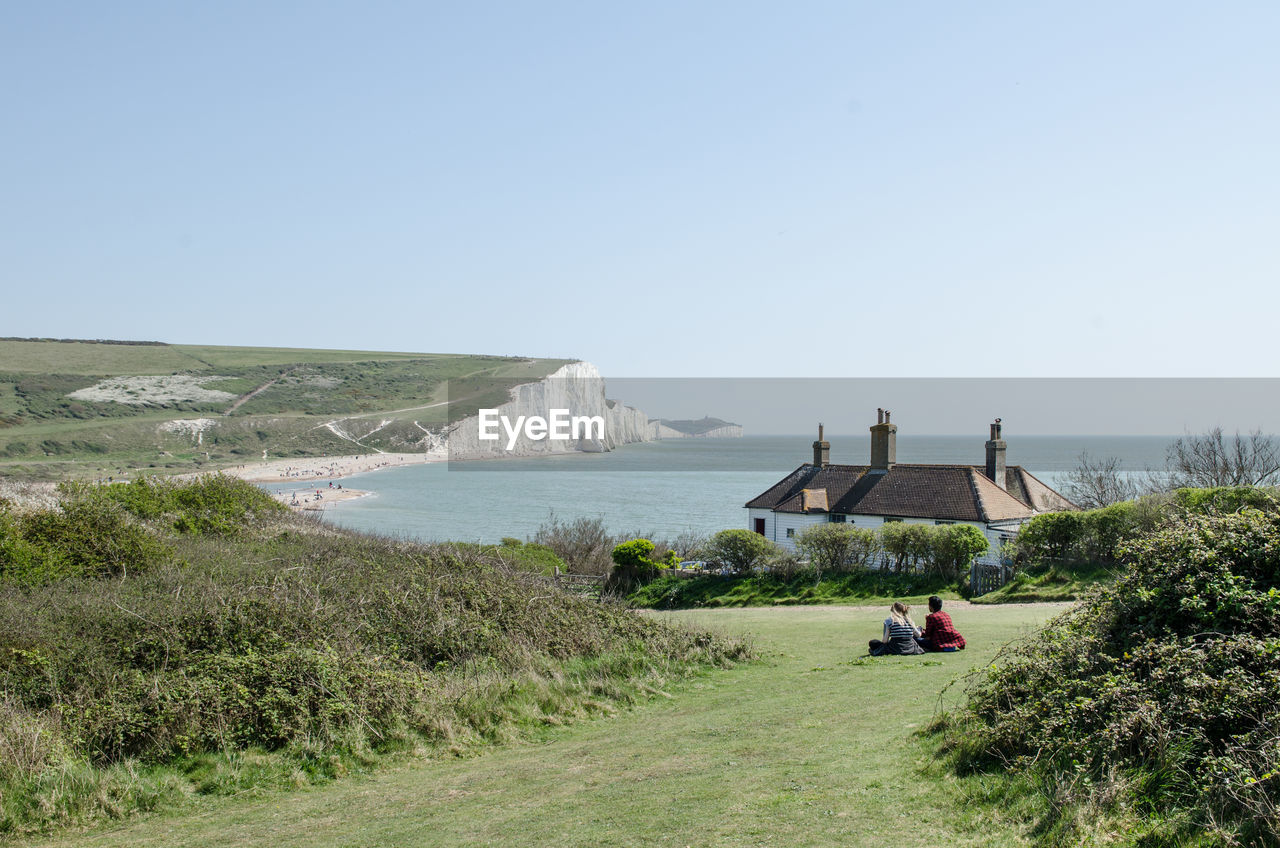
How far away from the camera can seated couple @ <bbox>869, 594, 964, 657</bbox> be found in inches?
496

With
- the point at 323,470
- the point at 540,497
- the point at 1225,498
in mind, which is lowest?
the point at 540,497

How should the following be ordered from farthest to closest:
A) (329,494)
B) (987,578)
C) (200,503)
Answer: (329,494)
(987,578)
(200,503)

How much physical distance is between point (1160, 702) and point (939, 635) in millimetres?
7136

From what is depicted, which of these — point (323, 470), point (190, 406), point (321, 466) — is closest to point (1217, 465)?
point (323, 470)

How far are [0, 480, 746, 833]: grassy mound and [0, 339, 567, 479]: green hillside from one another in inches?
2990

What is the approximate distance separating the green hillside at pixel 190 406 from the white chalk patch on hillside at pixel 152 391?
0.25m

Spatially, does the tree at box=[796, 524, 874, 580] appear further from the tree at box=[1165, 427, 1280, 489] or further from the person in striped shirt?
the tree at box=[1165, 427, 1280, 489]

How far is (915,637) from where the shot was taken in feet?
41.8

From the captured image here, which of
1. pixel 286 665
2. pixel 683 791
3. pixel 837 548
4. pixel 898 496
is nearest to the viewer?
pixel 683 791

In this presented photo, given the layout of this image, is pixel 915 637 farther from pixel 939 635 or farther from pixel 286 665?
pixel 286 665

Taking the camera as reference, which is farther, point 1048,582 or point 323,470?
point 323,470

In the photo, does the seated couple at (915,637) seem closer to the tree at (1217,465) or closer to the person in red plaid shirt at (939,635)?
the person in red plaid shirt at (939,635)

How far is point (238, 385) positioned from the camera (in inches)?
6580

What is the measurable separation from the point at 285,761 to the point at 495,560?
8555 mm
